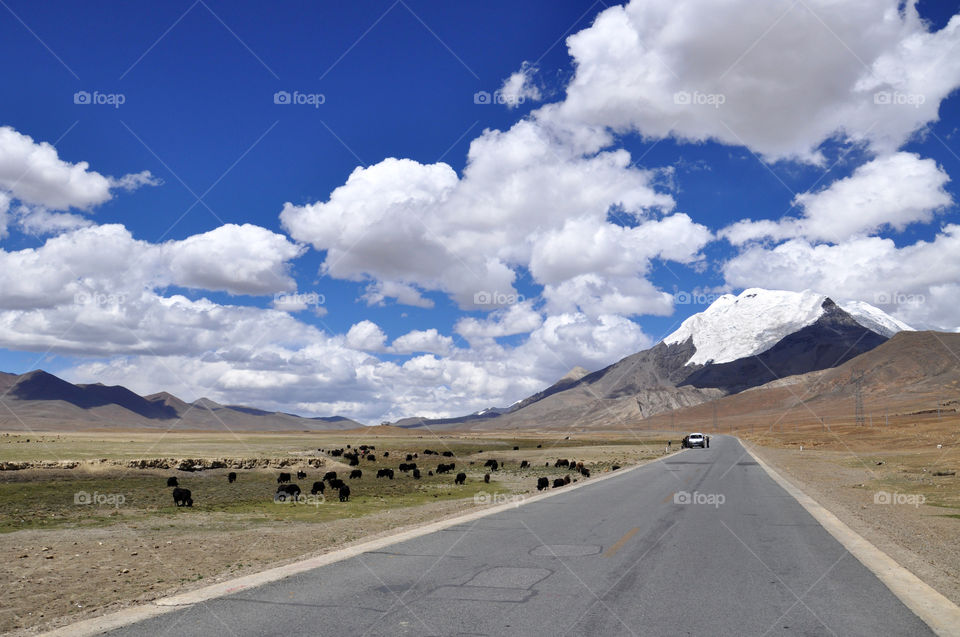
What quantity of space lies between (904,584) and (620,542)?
483cm

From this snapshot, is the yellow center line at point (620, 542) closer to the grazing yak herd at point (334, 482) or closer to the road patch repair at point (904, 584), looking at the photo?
the road patch repair at point (904, 584)

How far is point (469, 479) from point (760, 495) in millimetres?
19420

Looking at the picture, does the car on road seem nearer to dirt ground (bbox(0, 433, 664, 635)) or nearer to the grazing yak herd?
the grazing yak herd

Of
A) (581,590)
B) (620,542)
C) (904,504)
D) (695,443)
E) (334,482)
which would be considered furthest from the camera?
(695,443)

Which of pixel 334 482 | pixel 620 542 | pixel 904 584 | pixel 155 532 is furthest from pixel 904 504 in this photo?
pixel 334 482

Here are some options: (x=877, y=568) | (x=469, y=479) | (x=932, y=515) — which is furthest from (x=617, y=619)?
(x=469, y=479)

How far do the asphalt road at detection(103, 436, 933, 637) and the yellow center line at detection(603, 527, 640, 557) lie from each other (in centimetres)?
4

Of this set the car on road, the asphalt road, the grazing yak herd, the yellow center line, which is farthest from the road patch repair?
the car on road

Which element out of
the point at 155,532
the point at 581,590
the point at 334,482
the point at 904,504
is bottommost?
the point at 904,504

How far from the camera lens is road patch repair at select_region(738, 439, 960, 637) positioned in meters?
8.23

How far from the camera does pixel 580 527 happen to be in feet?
51.8

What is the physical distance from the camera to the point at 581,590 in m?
9.50

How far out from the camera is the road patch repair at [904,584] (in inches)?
324

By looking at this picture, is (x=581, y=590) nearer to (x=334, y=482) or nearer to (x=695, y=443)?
(x=334, y=482)
